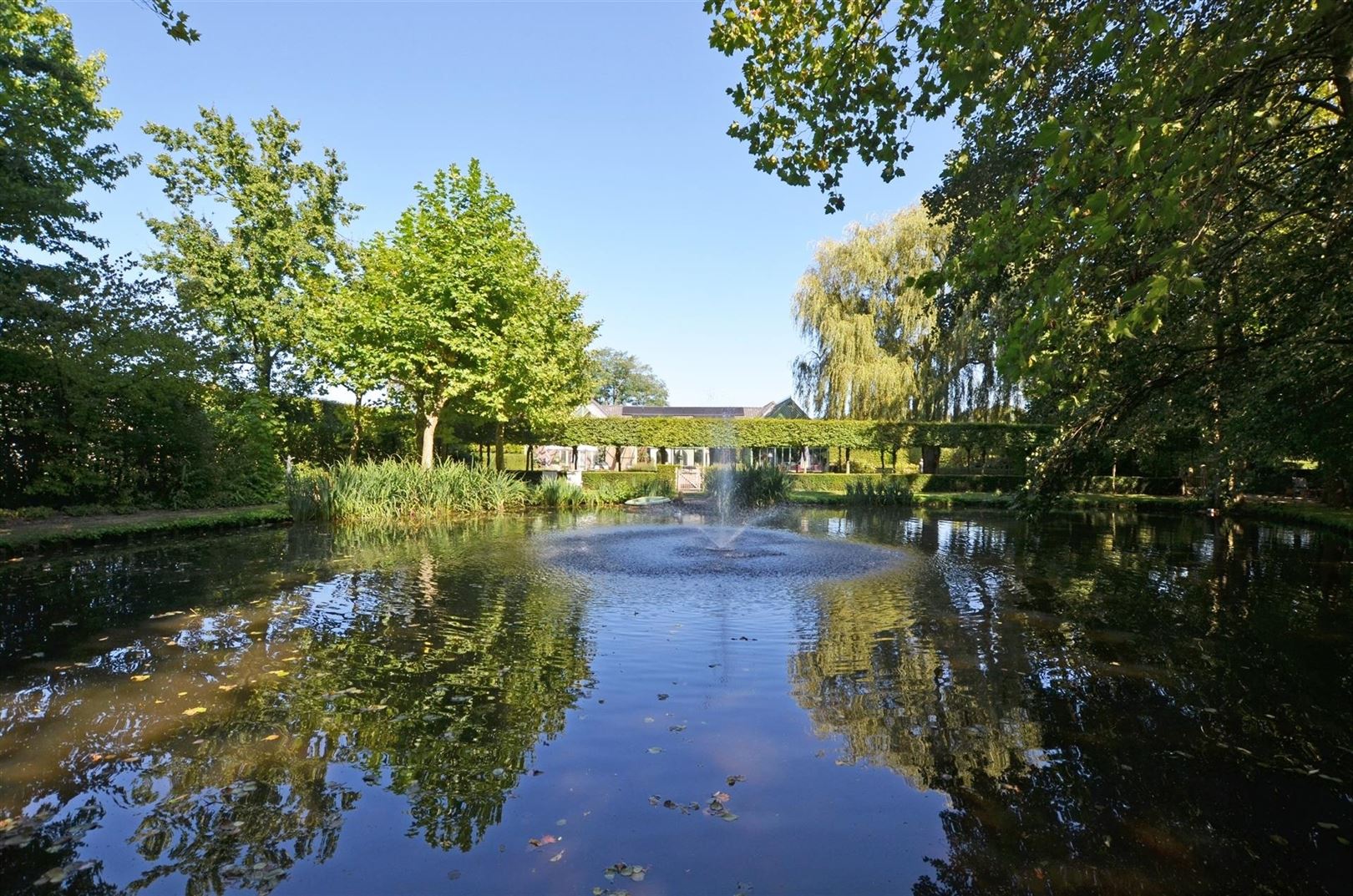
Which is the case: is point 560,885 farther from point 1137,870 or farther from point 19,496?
point 19,496

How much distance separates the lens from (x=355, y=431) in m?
25.5

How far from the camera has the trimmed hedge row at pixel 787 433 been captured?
92.3ft

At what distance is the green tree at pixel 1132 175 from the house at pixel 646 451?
2416cm

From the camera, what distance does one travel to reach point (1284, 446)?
426 inches

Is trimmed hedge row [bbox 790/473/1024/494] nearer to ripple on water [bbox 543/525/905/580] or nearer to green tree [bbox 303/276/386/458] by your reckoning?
ripple on water [bbox 543/525/905/580]

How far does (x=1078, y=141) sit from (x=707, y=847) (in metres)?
4.13

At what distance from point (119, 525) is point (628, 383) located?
77779 mm

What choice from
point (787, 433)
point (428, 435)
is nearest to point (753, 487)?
point (787, 433)

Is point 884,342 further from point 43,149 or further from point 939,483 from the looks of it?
point 43,149

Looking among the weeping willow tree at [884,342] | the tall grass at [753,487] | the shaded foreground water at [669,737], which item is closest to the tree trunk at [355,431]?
the tall grass at [753,487]

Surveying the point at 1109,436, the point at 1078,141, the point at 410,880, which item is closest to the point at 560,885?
the point at 410,880

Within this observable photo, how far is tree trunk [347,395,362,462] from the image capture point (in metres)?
25.0

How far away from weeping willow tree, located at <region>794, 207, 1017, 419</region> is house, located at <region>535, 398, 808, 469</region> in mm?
A: 3676

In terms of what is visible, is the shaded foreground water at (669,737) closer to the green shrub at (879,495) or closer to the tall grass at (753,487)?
the tall grass at (753,487)
